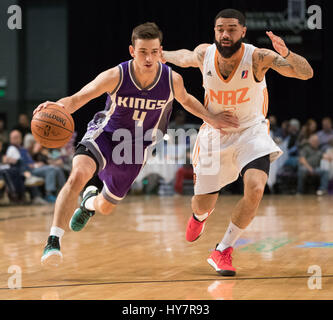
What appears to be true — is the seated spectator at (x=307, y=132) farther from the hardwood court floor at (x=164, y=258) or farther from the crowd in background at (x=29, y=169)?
the crowd in background at (x=29, y=169)

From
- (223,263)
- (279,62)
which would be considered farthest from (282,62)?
(223,263)

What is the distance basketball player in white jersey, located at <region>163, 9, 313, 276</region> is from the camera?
4719 millimetres

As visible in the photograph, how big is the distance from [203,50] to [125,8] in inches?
379

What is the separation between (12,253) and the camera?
5.70m

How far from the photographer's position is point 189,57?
17.4 ft

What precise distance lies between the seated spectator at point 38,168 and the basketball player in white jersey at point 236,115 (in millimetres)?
6077

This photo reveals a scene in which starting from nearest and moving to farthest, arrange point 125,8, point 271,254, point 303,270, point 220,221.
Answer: point 303,270
point 271,254
point 220,221
point 125,8

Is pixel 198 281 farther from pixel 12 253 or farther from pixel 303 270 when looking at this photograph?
pixel 12 253

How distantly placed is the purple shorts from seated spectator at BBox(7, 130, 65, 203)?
5654 millimetres

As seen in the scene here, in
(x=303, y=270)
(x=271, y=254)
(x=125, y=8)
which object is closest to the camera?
(x=303, y=270)

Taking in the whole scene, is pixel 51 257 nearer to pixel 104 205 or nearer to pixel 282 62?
pixel 104 205

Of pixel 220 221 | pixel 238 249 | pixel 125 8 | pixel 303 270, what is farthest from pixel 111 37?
pixel 303 270

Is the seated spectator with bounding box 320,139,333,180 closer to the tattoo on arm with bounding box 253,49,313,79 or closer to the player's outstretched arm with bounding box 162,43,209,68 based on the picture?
the player's outstretched arm with bounding box 162,43,209,68

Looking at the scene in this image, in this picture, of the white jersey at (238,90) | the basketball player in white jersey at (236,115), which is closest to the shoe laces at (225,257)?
the basketball player in white jersey at (236,115)
